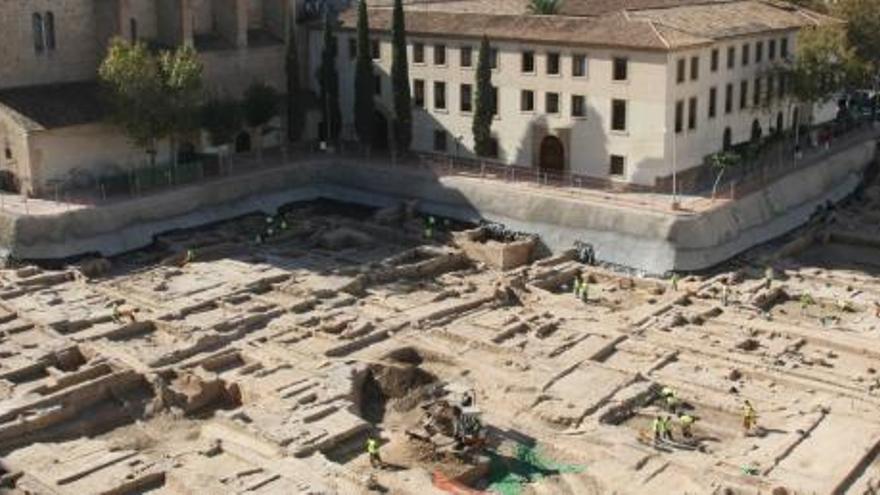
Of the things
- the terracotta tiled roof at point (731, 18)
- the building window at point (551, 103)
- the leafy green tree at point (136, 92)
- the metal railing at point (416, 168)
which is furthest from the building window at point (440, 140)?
the leafy green tree at point (136, 92)

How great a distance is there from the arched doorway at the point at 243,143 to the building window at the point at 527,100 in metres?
15.5

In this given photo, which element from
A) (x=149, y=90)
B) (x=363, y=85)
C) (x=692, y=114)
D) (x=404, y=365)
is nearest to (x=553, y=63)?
(x=692, y=114)

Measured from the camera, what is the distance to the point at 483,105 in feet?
184

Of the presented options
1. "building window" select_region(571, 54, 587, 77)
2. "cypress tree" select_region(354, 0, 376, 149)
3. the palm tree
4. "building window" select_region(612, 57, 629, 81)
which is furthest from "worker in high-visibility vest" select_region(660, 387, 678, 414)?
the palm tree

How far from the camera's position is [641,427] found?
3319 cm

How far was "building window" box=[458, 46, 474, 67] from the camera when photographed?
57.5 m

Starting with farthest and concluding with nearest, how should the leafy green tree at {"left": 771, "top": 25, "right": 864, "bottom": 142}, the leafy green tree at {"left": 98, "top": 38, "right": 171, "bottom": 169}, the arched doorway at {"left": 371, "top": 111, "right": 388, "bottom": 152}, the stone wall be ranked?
1. the arched doorway at {"left": 371, "top": 111, "right": 388, "bottom": 152}
2. the leafy green tree at {"left": 771, "top": 25, "right": 864, "bottom": 142}
3. the stone wall
4. the leafy green tree at {"left": 98, "top": 38, "right": 171, "bottom": 169}

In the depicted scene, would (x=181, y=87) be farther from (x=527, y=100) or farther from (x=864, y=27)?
(x=864, y=27)

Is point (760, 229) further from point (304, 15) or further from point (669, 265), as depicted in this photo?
point (304, 15)

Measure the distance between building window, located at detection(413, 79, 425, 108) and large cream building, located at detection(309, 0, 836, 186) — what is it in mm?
59

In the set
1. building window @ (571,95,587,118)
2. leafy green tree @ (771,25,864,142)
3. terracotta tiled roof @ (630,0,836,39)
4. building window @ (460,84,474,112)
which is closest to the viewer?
building window @ (571,95,587,118)

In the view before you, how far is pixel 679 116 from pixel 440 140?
45.3 feet

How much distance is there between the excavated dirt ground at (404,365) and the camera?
30141mm

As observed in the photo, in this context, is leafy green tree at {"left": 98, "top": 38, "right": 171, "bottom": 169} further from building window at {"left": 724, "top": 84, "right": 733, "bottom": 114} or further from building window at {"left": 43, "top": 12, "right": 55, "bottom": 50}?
building window at {"left": 724, "top": 84, "right": 733, "bottom": 114}
